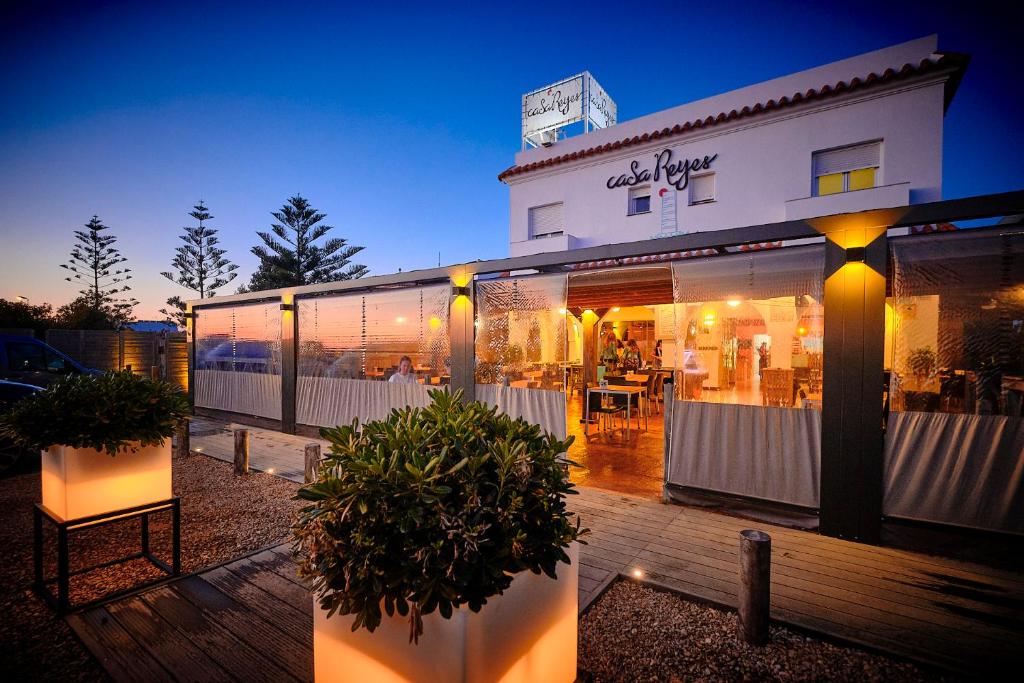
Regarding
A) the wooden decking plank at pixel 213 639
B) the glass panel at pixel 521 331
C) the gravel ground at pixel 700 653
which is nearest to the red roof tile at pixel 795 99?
the glass panel at pixel 521 331

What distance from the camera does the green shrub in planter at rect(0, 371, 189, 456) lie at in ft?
9.39

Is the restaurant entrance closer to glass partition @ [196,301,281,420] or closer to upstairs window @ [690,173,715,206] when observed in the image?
upstairs window @ [690,173,715,206]

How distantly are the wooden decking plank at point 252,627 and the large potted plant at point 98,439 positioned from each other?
0.82 meters

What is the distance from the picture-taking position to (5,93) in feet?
37.5

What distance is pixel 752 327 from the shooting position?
169 inches

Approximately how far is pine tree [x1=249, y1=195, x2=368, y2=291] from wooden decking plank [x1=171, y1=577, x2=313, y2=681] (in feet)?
80.1

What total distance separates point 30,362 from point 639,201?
13.3m

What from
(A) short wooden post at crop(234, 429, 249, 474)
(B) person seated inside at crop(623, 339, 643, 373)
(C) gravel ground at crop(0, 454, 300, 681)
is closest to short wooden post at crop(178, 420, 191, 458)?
(C) gravel ground at crop(0, 454, 300, 681)

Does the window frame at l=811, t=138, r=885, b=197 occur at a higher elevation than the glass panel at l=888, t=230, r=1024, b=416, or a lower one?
higher

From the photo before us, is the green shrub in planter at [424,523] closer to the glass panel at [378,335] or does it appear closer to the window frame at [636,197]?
the glass panel at [378,335]

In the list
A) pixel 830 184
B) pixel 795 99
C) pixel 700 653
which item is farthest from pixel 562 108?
pixel 700 653

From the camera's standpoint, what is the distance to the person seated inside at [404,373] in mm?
6809

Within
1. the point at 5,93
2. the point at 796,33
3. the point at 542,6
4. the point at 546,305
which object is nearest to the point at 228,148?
the point at 5,93

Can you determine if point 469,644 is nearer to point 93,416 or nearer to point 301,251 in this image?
point 93,416
